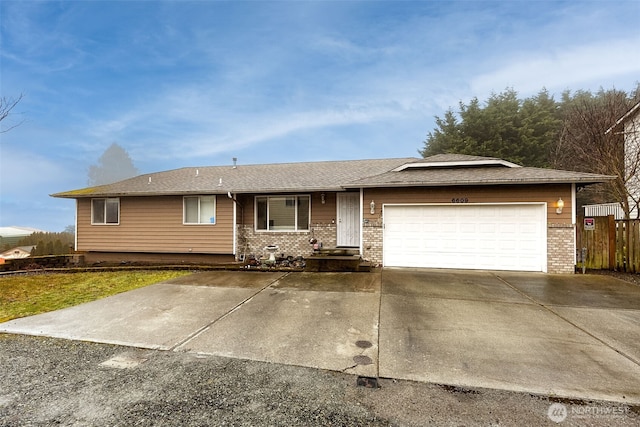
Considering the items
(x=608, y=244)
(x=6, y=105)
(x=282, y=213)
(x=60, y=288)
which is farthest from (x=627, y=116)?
(x=6, y=105)

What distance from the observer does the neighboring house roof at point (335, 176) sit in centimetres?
Result: 883

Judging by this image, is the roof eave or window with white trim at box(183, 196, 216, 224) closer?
the roof eave

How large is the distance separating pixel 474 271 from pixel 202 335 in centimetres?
772

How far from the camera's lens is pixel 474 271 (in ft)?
28.8

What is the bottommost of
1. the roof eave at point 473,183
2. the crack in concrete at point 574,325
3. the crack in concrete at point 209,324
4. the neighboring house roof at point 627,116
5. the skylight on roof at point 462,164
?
the crack in concrete at point 209,324

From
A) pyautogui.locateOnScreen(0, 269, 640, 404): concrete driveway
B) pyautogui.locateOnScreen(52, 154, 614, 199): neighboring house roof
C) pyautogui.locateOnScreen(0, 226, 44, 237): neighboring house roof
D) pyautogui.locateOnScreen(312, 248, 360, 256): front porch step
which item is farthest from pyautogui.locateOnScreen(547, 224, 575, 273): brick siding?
pyautogui.locateOnScreen(0, 226, 44, 237): neighboring house roof

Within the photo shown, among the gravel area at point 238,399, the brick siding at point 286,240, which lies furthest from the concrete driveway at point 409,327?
the brick siding at point 286,240

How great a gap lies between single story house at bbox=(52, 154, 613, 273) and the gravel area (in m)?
6.75

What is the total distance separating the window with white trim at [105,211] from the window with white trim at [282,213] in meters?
6.13

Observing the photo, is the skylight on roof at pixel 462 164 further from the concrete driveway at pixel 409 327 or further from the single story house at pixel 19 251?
the single story house at pixel 19 251

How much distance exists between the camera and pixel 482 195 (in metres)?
8.98

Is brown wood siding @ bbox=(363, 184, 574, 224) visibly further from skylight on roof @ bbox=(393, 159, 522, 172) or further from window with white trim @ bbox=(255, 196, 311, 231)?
window with white trim @ bbox=(255, 196, 311, 231)

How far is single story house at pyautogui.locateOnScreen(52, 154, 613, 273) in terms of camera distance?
870 centimetres

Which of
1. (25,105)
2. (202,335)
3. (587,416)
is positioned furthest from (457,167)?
(25,105)
